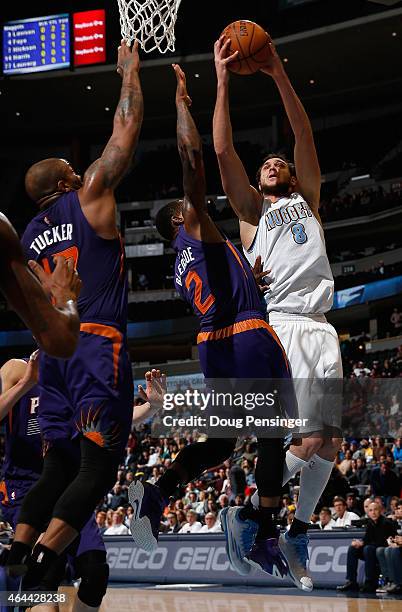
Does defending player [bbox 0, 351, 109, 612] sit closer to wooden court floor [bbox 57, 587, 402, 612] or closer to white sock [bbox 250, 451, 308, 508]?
white sock [bbox 250, 451, 308, 508]

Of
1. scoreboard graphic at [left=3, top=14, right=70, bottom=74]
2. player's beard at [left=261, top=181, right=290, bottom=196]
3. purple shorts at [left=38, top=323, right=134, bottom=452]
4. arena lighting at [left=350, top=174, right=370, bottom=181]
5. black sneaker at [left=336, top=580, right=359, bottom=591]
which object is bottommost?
black sneaker at [left=336, top=580, right=359, bottom=591]

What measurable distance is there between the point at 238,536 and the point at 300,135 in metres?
2.79

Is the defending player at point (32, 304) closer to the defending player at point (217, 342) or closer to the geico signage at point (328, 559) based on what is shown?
the defending player at point (217, 342)

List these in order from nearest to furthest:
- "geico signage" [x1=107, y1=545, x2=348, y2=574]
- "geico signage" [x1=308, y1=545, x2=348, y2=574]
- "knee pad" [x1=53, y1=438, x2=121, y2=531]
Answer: "knee pad" [x1=53, y1=438, x2=121, y2=531] < "geico signage" [x1=308, y1=545, x2=348, y2=574] < "geico signage" [x1=107, y1=545, x2=348, y2=574]

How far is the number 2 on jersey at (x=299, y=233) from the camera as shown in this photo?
639cm

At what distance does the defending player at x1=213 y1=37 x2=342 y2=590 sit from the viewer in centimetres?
628

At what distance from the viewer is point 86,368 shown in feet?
16.3

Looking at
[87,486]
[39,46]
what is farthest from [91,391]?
[39,46]

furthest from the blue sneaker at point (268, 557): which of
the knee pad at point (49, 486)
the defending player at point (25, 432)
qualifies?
the knee pad at point (49, 486)

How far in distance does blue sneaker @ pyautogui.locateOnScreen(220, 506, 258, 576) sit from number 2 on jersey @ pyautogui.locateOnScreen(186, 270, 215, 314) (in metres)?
1.37

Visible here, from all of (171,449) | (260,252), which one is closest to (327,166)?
(171,449)

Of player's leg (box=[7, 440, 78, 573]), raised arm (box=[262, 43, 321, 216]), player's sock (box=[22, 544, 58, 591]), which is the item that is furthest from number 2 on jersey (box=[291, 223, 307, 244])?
player's sock (box=[22, 544, 58, 591])

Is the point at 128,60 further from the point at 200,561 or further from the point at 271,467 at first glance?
Answer: the point at 200,561

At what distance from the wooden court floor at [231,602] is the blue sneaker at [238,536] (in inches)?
171
